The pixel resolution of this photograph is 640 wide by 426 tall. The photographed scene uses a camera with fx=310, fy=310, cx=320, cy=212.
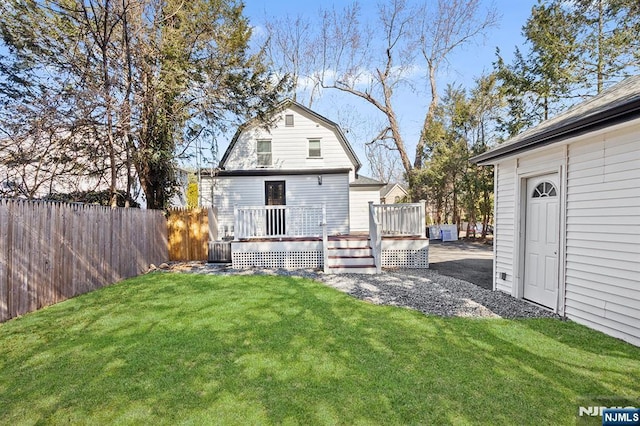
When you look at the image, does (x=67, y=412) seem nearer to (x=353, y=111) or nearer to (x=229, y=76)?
(x=229, y=76)

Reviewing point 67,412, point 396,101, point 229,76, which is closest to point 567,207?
point 67,412

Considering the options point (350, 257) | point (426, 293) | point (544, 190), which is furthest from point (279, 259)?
point (544, 190)

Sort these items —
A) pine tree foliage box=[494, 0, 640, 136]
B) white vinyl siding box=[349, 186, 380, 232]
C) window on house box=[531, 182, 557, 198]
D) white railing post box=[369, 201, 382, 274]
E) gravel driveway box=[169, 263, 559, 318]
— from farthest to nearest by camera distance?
white vinyl siding box=[349, 186, 380, 232]
pine tree foliage box=[494, 0, 640, 136]
white railing post box=[369, 201, 382, 274]
window on house box=[531, 182, 557, 198]
gravel driveway box=[169, 263, 559, 318]

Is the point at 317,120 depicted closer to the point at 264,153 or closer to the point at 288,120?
the point at 288,120

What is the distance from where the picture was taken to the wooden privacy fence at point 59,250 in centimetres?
485

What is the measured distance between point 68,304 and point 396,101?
1919 cm

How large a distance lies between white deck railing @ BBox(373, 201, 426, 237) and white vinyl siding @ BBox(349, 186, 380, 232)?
215 inches

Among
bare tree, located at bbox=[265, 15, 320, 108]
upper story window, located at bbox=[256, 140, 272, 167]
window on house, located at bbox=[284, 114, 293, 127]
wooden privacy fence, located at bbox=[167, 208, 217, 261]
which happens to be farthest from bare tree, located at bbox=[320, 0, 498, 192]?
wooden privacy fence, located at bbox=[167, 208, 217, 261]

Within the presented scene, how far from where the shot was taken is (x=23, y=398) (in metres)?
2.74

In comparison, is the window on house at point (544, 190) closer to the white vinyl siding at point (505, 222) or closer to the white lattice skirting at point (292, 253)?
the white vinyl siding at point (505, 222)

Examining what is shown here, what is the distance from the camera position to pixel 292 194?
13.9 m

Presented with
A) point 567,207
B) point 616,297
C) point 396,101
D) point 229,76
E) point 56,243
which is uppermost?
point 396,101

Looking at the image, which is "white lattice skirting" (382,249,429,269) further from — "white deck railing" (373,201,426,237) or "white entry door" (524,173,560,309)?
"white entry door" (524,173,560,309)

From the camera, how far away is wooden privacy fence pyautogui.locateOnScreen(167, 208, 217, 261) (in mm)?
11109
